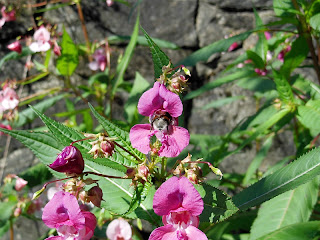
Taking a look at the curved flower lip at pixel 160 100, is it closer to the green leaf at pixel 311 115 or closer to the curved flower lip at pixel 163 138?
the curved flower lip at pixel 163 138

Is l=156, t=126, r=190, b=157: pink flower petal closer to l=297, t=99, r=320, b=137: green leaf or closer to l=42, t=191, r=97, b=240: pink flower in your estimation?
l=42, t=191, r=97, b=240: pink flower

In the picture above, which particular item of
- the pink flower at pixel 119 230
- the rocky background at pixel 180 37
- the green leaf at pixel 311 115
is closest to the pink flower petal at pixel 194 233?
the pink flower at pixel 119 230

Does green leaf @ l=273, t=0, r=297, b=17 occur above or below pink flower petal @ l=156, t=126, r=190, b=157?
above

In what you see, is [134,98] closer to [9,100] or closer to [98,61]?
[98,61]

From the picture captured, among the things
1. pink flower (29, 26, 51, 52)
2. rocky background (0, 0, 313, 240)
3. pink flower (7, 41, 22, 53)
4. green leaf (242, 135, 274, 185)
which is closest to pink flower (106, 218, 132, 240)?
green leaf (242, 135, 274, 185)

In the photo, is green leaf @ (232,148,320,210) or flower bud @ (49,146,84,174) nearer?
flower bud @ (49,146,84,174)

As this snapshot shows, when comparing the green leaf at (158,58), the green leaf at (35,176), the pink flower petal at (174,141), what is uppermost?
the green leaf at (158,58)

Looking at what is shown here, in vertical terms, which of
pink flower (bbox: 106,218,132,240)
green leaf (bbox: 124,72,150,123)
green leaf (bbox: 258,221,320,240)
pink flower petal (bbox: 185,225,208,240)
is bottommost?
pink flower (bbox: 106,218,132,240)

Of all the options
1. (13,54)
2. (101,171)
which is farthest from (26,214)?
(101,171)
